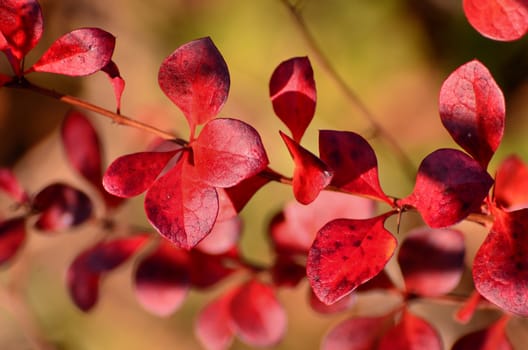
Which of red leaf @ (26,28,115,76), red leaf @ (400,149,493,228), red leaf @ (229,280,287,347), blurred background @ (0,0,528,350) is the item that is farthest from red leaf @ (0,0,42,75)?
blurred background @ (0,0,528,350)

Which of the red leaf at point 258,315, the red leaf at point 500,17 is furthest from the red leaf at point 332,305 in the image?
the red leaf at point 500,17

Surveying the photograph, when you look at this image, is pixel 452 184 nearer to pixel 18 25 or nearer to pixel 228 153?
pixel 228 153

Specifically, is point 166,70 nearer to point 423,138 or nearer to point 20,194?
point 20,194

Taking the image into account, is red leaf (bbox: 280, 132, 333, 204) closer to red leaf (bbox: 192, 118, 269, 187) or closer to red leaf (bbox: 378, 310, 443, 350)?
red leaf (bbox: 192, 118, 269, 187)

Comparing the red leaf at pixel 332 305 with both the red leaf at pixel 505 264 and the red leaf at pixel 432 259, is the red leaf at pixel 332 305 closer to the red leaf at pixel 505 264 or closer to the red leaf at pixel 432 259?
the red leaf at pixel 432 259

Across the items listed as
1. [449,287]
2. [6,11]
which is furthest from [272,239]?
[6,11]

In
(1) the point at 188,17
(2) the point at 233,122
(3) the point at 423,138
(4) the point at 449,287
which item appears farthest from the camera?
(1) the point at 188,17

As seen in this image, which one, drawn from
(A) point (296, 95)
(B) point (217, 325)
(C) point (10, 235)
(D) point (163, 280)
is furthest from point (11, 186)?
(A) point (296, 95)
